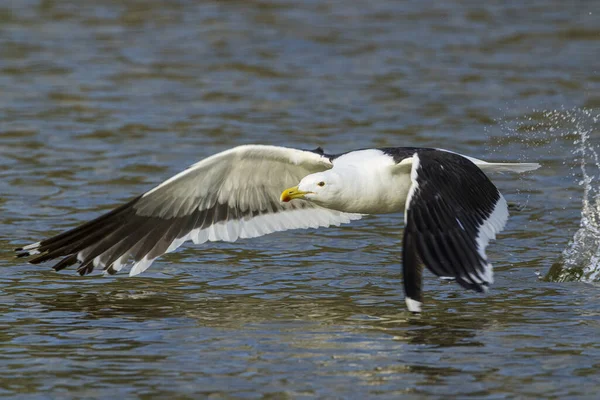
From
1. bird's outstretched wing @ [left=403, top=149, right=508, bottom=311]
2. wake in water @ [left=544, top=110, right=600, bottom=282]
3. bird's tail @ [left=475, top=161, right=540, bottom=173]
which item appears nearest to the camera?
bird's outstretched wing @ [left=403, top=149, right=508, bottom=311]

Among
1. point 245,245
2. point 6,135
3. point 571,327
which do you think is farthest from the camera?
point 6,135

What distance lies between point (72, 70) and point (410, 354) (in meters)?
10.9

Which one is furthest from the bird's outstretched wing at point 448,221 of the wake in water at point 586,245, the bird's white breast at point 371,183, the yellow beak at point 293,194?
the wake in water at point 586,245

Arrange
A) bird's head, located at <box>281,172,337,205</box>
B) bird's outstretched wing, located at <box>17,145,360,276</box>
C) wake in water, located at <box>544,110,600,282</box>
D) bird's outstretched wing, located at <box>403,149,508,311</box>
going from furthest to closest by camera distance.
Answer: wake in water, located at <box>544,110,600,282</box> → bird's outstretched wing, located at <box>17,145,360,276</box> → bird's head, located at <box>281,172,337,205</box> → bird's outstretched wing, located at <box>403,149,508,311</box>

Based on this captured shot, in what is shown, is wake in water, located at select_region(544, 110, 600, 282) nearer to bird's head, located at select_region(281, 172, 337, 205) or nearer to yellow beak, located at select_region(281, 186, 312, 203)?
bird's head, located at select_region(281, 172, 337, 205)

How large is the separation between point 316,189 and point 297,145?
486 cm

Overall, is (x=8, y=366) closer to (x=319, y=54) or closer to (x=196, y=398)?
(x=196, y=398)

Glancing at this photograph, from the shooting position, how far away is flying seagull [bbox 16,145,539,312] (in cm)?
786

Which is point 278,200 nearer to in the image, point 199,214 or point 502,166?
point 199,214

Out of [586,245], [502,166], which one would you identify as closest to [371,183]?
[502,166]

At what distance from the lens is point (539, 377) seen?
6.79 meters

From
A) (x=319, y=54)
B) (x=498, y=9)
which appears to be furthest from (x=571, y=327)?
(x=498, y=9)

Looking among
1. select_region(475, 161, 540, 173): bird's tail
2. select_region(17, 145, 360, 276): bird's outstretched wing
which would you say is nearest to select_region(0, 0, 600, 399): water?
select_region(17, 145, 360, 276): bird's outstretched wing

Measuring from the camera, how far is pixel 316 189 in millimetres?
8484
